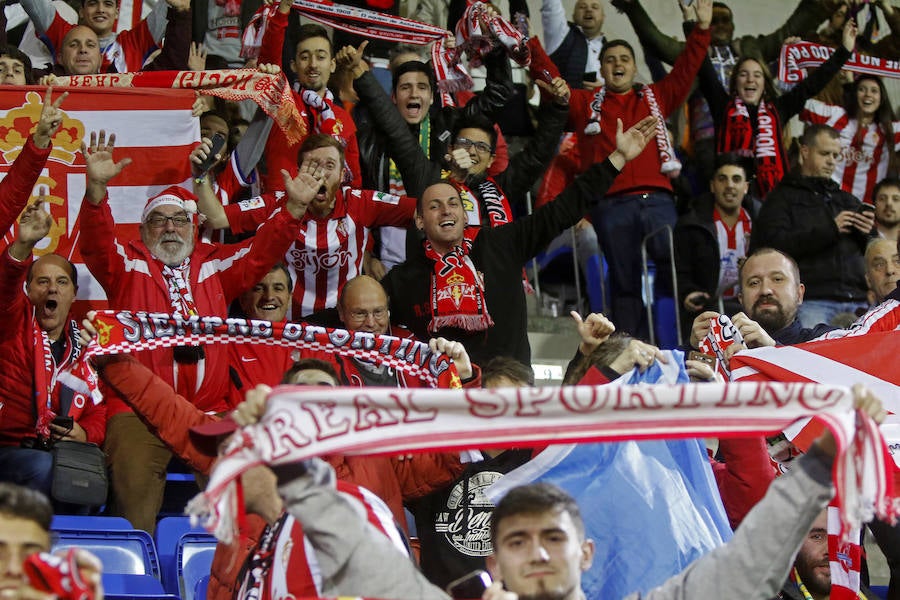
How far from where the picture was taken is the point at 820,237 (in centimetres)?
875

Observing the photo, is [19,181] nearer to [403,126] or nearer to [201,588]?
[201,588]

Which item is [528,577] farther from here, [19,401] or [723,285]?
[723,285]

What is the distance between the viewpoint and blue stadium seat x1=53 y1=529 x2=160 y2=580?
205 inches

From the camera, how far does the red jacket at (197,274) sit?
628 centimetres

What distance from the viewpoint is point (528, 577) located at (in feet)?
12.3

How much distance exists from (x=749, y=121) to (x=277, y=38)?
3.49 m

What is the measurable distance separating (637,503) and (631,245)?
4199 millimetres

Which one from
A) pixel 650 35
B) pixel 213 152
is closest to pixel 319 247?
pixel 213 152

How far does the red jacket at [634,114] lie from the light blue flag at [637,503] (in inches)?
159

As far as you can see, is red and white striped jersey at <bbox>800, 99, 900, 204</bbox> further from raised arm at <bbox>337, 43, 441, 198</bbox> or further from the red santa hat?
the red santa hat

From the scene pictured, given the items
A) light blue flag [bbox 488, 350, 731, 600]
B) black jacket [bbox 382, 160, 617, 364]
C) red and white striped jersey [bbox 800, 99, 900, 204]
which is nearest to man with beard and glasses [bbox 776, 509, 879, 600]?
light blue flag [bbox 488, 350, 731, 600]

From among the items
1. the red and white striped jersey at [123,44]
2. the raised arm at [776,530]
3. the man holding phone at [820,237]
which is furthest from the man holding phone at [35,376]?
the man holding phone at [820,237]

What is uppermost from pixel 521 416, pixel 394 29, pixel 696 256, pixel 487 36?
pixel 394 29

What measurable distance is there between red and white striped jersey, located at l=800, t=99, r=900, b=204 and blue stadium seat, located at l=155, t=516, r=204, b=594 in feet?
21.8
